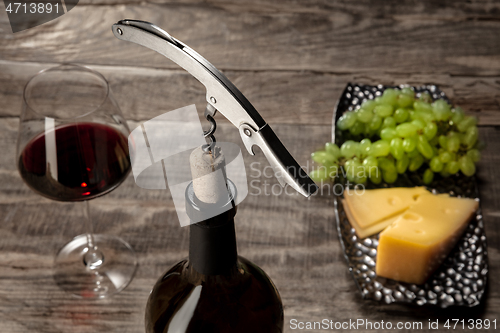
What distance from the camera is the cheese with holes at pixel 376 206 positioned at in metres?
0.85

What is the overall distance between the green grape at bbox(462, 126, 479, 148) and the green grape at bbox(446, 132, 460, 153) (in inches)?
0.6

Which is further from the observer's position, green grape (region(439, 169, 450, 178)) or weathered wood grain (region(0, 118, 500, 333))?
green grape (region(439, 169, 450, 178))

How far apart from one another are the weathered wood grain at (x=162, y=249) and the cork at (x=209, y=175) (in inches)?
15.8

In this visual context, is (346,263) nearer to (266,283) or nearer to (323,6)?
(266,283)

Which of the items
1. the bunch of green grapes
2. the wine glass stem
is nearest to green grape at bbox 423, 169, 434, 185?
the bunch of green grapes

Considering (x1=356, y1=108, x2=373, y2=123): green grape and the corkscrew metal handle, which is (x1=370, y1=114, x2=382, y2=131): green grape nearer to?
(x1=356, y1=108, x2=373, y2=123): green grape

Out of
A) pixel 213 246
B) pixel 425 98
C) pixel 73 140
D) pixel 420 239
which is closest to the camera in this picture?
pixel 213 246

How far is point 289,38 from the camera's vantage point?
123cm

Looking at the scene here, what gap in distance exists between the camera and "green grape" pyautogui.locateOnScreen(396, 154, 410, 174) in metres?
0.92

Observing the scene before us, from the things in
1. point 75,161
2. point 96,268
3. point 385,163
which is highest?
point 75,161

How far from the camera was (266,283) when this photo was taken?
576mm

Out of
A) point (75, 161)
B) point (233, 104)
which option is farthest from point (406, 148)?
point (233, 104)

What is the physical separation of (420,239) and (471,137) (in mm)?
246

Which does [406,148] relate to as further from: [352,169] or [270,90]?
[270,90]
